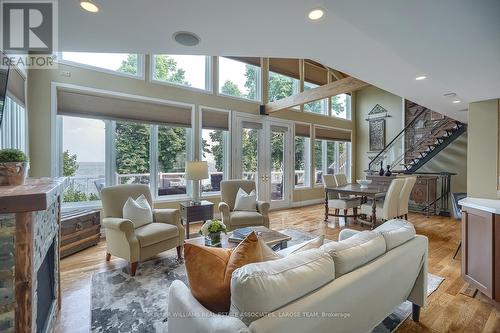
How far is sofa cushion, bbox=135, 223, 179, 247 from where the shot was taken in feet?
9.05

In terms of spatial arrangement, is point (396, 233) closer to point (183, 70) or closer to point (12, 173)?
point (12, 173)

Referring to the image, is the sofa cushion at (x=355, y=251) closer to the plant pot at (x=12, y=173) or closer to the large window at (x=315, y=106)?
the plant pot at (x=12, y=173)

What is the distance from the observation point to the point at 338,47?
250 cm

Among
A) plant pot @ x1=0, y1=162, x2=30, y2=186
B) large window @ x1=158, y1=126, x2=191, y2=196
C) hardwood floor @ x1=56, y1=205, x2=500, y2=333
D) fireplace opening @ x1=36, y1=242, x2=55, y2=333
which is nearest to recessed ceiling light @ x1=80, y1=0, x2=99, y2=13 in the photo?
plant pot @ x1=0, y1=162, x2=30, y2=186

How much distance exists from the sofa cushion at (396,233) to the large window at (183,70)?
4.45m

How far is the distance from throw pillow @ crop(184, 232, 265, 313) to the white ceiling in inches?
57.4

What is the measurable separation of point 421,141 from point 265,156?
4.12m

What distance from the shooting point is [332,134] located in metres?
7.92

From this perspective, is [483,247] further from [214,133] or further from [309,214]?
[214,133]

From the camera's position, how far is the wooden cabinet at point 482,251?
85.9 inches

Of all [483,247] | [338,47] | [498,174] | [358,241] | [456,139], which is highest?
[338,47]

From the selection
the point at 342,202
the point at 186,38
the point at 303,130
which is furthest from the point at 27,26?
the point at 303,130

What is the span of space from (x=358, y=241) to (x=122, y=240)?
2.49 meters

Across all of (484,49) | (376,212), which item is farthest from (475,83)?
(376,212)
